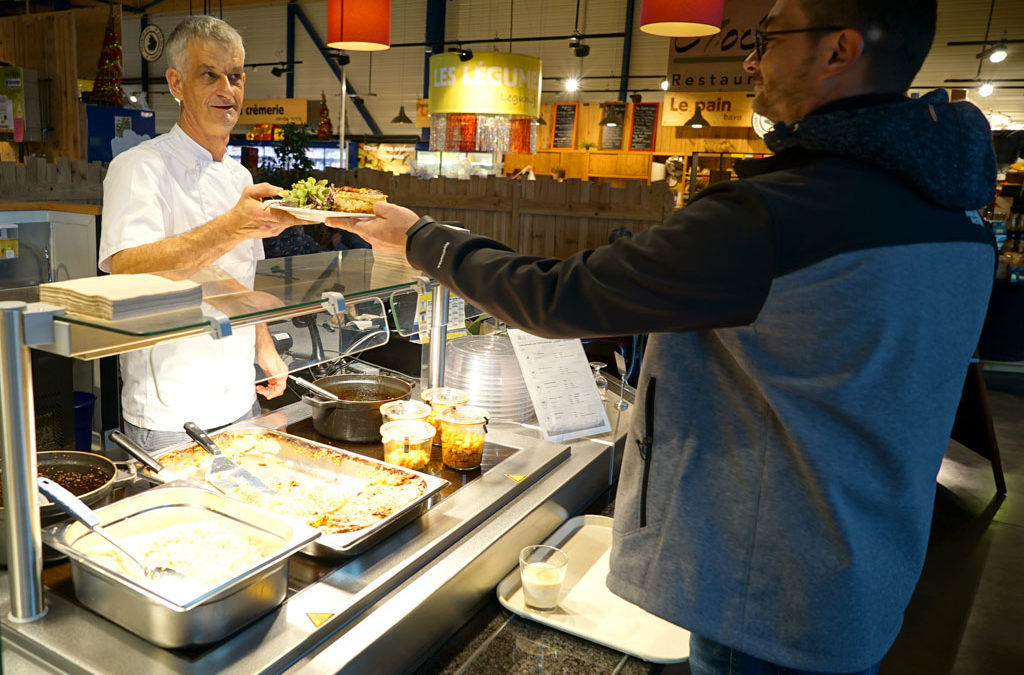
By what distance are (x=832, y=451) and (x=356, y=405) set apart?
1.27 metres

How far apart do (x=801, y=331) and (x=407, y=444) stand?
107 cm

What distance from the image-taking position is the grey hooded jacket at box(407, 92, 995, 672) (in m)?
1.01

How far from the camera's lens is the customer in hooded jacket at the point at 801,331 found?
101 centimetres

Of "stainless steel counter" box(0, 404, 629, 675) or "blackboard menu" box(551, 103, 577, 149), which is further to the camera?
"blackboard menu" box(551, 103, 577, 149)

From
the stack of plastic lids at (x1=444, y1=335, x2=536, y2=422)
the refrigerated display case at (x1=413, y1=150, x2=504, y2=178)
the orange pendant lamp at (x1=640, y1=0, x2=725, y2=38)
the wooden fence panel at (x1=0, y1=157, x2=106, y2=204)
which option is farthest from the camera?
the refrigerated display case at (x1=413, y1=150, x2=504, y2=178)

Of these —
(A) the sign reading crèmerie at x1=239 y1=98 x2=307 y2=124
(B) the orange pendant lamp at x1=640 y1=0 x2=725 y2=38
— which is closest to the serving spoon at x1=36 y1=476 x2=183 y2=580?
(B) the orange pendant lamp at x1=640 y1=0 x2=725 y2=38

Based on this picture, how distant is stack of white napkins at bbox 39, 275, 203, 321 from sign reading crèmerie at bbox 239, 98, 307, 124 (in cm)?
1618

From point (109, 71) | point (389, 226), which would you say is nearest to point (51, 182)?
point (109, 71)

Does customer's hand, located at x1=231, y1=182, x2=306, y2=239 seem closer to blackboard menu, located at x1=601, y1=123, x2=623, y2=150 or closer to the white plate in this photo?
the white plate

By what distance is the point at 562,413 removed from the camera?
7.68 feet

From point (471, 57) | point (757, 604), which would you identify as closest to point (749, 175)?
point (757, 604)

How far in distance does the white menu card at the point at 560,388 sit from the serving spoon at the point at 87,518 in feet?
4.06

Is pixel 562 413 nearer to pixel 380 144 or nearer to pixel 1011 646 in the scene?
pixel 1011 646

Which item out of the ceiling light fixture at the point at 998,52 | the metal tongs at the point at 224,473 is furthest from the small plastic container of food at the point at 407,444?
the ceiling light fixture at the point at 998,52
